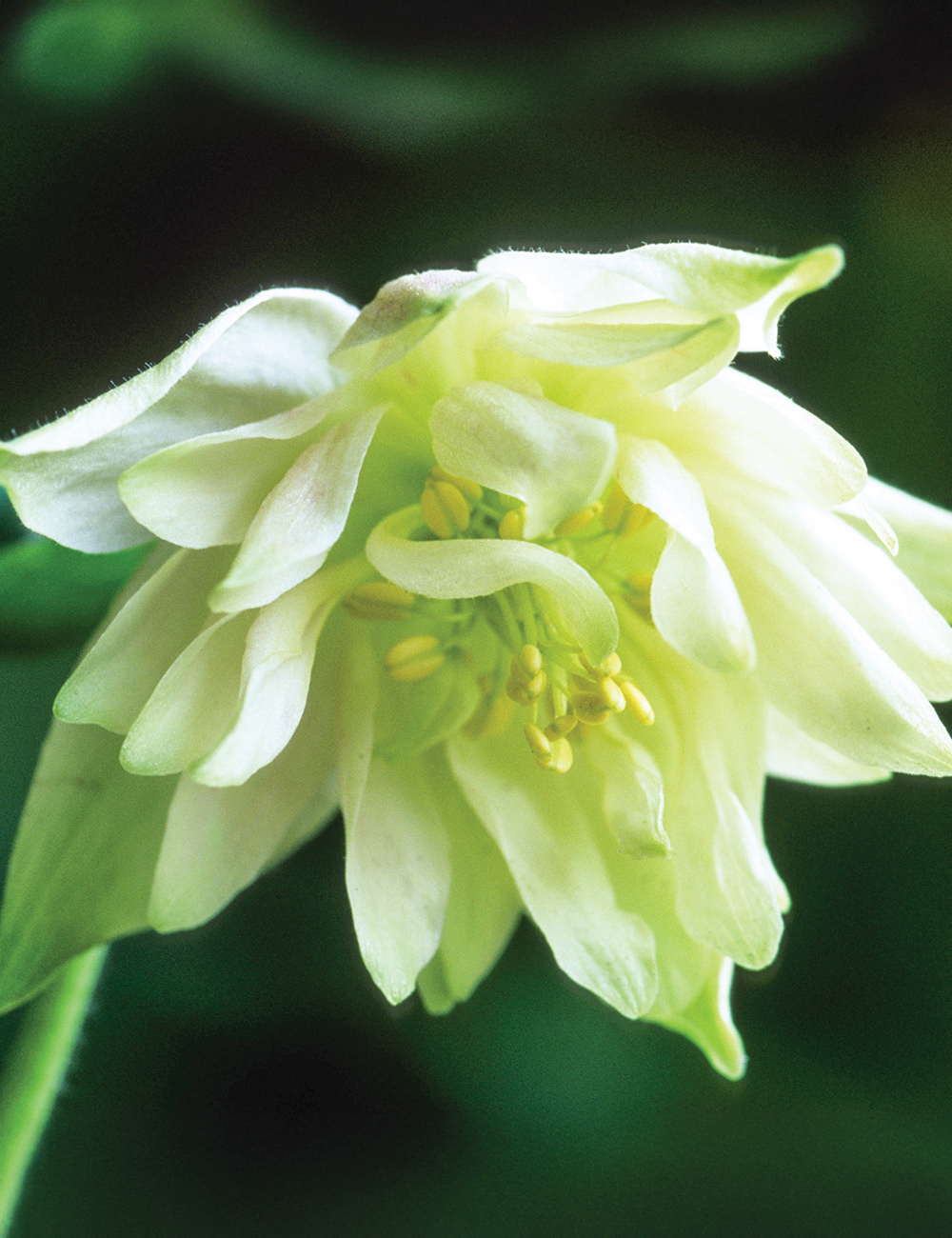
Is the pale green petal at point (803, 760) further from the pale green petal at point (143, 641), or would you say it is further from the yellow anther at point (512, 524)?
the pale green petal at point (143, 641)

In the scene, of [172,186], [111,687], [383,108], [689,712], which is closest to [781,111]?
[383,108]

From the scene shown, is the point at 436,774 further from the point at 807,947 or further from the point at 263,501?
the point at 807,947

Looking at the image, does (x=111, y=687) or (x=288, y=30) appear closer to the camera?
(x=111, y=687)

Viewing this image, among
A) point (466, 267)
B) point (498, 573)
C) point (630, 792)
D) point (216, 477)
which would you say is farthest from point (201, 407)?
point (466, 267)

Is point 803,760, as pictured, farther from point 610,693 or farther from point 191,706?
point 191,706

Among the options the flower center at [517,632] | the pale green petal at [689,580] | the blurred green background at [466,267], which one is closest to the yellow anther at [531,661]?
the flower center at [517,632]

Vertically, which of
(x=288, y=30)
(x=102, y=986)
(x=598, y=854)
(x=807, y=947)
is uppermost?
(x=288, y=30)
